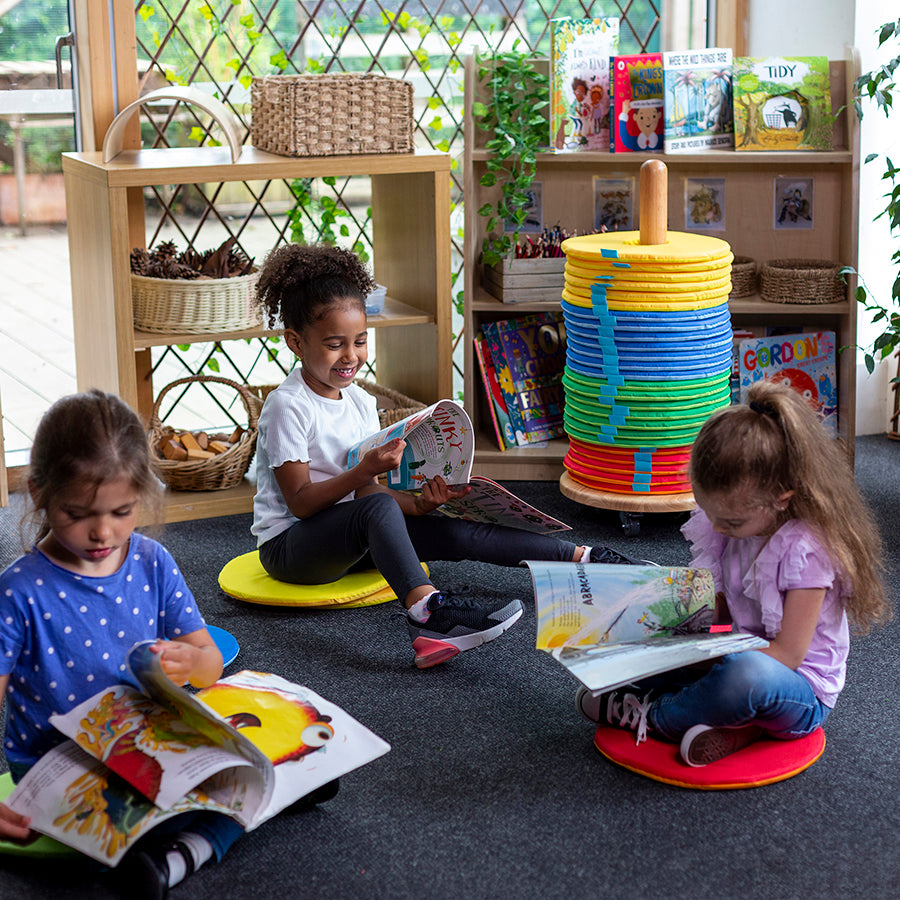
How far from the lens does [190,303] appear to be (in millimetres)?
2463

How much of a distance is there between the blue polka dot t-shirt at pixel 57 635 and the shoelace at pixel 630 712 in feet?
2.05

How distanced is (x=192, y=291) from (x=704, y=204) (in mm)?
1247

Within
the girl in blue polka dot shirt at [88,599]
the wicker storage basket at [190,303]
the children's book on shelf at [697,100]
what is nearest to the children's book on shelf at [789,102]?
the children's book on shelf at [697,100]

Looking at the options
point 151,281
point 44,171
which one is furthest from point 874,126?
point 44,171

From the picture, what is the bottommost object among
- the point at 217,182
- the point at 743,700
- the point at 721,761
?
the point at 721,761

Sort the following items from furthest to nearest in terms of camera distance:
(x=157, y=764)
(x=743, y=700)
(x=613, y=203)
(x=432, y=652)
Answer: (x=613, y=203) → (x=432, y=652) → (x=743, y=700) → (x=157, y=764)

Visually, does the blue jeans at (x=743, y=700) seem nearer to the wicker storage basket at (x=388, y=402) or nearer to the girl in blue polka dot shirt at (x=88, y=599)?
the girl in blue polka dot shirt at (x=88, y=599)

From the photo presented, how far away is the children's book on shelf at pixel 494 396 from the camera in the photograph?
9.11ft

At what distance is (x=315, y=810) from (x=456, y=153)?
80.6 inches

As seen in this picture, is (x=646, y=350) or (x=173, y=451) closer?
(x=646, y=350)

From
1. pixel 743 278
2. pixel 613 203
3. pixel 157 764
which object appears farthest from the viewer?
pixel 613 203

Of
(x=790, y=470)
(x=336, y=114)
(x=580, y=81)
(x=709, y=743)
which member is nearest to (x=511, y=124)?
(x=580, y=81)

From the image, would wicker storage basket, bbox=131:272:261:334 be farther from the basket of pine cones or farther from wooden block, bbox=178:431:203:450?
wooden block, bbox=178:431:203:450

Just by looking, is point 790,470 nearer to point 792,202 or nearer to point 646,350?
point 646,350
